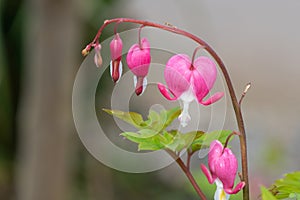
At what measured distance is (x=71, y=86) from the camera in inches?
89.5

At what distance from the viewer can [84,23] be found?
2.54 metres

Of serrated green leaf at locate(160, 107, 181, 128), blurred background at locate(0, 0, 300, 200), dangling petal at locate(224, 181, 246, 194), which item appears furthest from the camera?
blurred background at locate(0, 0, 300, 200)

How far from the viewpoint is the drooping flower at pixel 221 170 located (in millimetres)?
634

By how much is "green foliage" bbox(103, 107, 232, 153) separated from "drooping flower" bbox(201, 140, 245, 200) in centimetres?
3

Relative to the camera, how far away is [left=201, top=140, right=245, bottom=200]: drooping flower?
634 millimetres

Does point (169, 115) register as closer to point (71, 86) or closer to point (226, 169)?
point (226, 169)

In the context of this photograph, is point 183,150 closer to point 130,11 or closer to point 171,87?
point 171,87

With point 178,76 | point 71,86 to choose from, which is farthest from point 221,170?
point 71,86

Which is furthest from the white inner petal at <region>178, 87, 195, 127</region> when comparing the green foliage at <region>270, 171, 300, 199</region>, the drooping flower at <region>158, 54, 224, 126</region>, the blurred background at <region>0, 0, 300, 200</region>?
the blurred background at <region>0, 0, 300, 200</region>

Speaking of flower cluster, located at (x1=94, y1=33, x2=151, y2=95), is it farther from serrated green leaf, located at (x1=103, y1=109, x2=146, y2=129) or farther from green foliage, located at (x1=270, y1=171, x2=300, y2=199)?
green foliage, located at (x1=270, y1=171, x2=300, y2=199)

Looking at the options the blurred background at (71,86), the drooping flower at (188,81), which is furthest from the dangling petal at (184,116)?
the blurred background at (71,86)

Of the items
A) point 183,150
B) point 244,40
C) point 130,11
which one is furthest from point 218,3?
point 183,150

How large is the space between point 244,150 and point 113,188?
2098 mm

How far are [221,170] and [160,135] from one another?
0.27 feet
